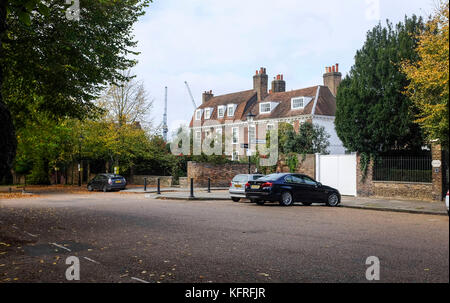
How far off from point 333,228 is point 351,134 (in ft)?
43.7

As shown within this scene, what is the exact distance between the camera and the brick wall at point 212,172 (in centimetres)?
3350

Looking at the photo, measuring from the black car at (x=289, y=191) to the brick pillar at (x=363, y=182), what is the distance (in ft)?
17.3

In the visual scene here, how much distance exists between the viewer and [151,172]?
1566 inches

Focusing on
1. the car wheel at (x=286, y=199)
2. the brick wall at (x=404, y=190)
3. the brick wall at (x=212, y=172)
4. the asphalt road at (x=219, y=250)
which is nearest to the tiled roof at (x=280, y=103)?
the brick wall at (x=212, y=172)

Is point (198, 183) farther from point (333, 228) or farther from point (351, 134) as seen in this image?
point (333, 228)

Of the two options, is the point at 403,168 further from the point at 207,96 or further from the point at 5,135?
the point at 207,96

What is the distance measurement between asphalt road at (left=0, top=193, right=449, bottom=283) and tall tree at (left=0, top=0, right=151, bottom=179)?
4.13m

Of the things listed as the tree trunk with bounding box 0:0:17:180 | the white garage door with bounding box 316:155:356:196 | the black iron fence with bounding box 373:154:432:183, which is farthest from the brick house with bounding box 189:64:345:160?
the tree trunk with bounding box 0:0:17:180

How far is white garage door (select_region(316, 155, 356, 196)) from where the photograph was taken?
2398 cm

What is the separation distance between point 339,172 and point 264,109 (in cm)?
2568

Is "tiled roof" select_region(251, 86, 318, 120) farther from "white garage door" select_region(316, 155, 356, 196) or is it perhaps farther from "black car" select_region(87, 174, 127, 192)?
"black car" select_region(87, 174, 127, 192)

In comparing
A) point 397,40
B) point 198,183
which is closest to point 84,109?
point 397,40

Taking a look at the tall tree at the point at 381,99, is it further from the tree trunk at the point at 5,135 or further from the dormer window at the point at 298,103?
the dormer window at the point at 298,103

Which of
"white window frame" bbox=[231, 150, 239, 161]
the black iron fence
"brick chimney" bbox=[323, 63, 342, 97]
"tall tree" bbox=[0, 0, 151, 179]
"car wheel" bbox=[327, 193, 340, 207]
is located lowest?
"car wheel" bbox=[327, 193, 340, 207]
